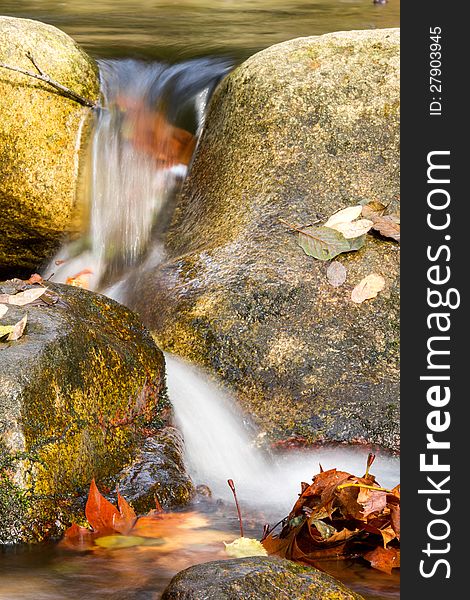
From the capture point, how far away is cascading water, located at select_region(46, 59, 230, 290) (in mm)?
6809

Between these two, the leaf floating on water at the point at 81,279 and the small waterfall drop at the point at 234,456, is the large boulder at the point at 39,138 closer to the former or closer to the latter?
the leaf floating on water at the point at 81,279

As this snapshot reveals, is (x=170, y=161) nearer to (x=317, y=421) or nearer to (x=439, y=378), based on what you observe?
(x=317, y=421)

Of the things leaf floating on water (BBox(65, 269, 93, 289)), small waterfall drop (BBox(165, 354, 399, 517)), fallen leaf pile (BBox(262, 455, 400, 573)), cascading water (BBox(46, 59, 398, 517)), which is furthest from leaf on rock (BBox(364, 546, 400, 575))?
leaf floating on water (BBox(65, 269, 93, 289))

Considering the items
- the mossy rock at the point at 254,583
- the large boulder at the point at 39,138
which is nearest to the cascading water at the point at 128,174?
the large boulder at the point at 39,138

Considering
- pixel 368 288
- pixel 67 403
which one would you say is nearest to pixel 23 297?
pixel 67 403

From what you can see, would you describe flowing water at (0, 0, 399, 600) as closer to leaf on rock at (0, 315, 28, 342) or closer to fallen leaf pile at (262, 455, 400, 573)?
fallen leaf pile at (262, 455, 400, 573)

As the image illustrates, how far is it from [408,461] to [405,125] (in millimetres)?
1747

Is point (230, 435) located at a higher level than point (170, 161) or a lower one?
lower

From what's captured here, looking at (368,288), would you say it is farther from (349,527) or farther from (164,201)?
(164,201)

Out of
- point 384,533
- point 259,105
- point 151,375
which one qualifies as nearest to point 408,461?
point 384,533

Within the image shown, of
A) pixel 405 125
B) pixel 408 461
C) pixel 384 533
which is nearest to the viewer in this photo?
pixel 408 461

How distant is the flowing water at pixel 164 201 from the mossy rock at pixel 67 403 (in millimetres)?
204

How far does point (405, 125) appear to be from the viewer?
13.6 feet

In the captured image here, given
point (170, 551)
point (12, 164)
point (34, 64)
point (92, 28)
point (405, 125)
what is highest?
point (92, 28)
